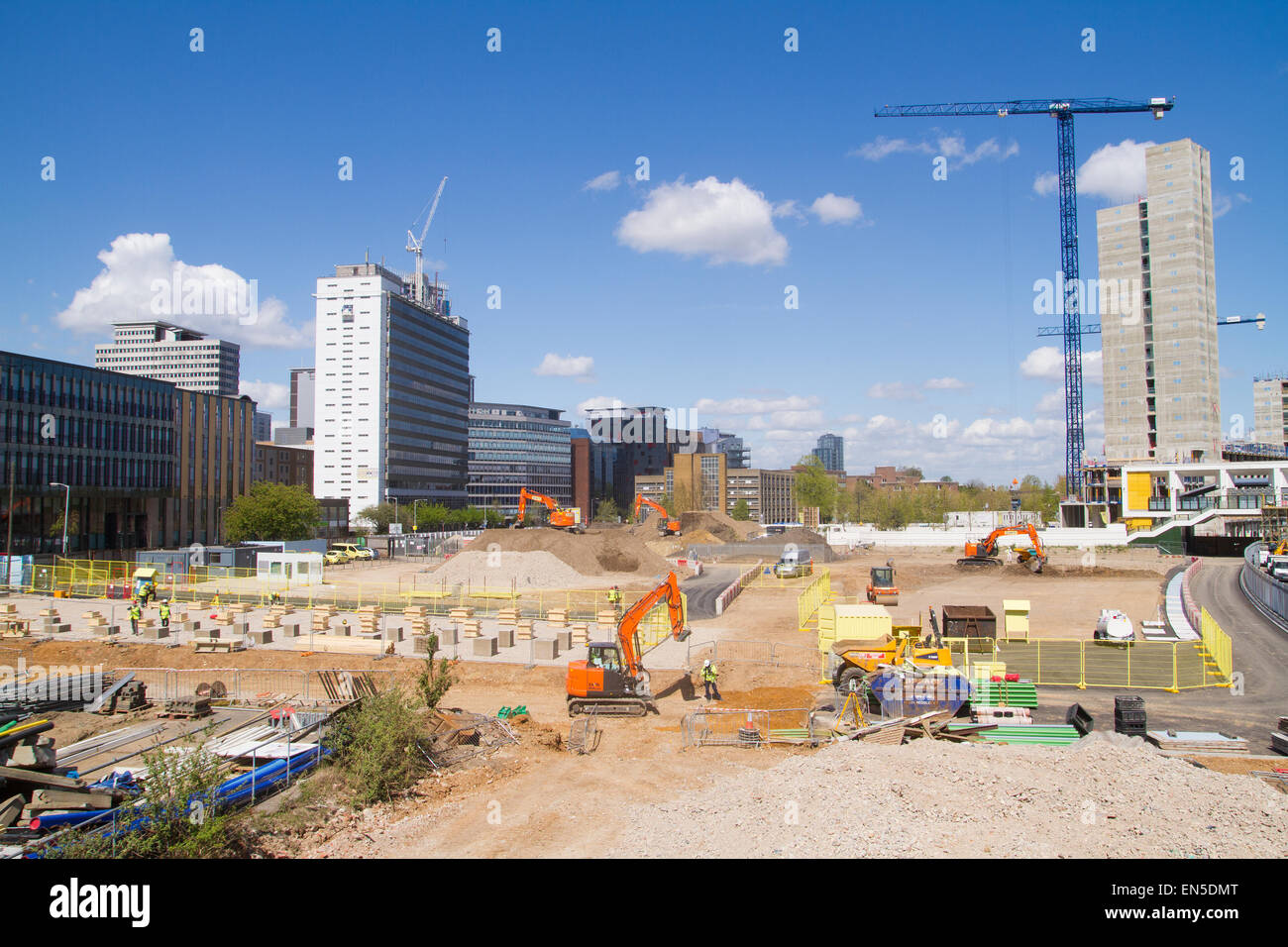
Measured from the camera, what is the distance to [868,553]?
79562 mm

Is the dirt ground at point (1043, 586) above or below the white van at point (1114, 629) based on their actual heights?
below

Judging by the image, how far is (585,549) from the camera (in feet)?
194

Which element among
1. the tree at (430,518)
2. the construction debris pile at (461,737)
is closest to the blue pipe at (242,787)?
the construction debris pile at (461,737)

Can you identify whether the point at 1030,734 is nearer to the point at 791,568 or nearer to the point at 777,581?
the point at 777,581

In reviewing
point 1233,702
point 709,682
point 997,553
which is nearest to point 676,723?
point 709,682

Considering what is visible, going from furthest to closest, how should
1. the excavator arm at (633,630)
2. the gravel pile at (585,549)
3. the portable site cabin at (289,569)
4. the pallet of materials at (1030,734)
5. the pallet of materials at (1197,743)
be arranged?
the gravel pile at (585,549), the portable site cabin at (289,569), the excavator arm at (633,630), the pallet of materials at (1030,734), the pallet of materials at (1197,743)

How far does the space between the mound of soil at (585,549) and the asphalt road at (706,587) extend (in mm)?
4205

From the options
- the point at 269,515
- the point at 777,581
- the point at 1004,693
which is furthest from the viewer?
the point at 269,515

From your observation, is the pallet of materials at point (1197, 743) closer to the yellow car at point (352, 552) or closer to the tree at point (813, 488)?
the yellow car at point (352, 552)

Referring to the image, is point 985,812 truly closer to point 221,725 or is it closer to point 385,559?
point 221,725

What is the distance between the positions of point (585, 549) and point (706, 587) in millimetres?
13294

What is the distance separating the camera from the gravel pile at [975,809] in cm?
1112
